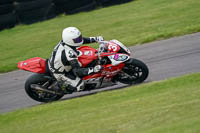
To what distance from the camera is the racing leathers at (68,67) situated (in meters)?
8.08

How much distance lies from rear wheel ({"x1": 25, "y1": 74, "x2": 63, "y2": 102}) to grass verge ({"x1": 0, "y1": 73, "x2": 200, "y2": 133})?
751 mm

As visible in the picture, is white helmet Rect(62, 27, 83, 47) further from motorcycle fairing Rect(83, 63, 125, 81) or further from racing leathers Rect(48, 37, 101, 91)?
motorcycle fairing Rect(83, 63, 125, 81)

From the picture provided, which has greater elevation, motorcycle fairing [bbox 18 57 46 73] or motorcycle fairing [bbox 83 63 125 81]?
motorcycle fairing [bbox 18 57 46 73]

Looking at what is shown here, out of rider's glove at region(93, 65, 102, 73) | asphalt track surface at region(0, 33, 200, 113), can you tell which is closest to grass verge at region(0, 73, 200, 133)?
rider's glove at region(93, 65, 102, 73)

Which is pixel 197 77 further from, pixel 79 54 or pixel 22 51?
pixel 22 51

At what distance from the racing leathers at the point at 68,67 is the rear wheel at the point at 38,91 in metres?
0.34

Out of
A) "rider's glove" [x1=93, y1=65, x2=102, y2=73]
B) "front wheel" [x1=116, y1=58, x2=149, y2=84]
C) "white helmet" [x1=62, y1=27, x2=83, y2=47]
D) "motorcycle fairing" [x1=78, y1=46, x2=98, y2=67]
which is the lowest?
"front wheel" [x1=116, y1=58, x2=149, y2=84]

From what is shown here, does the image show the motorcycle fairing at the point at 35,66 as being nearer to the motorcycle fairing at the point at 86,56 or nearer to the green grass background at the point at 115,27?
the motorcycle fairing at the point at 86,56

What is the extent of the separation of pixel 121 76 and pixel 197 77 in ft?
5.58

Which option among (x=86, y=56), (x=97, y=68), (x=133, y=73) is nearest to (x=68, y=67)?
(x=86, y=56)

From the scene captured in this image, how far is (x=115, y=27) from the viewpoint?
Result: 1530 centimetres

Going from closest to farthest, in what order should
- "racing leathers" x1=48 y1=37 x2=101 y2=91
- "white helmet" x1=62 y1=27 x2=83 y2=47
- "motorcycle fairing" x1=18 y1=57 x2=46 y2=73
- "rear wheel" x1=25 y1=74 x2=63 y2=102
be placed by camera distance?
"white helmet" x1=62 y1=27 x2=83 y2=47 < "racing leathers" x1=48 y1=37 x2=101 y2=91 < "motorcycle fairing" x1=18 y1=57 x2=46 y2=73 < "rear wheel" x1=25 y1=74 x2=63 y2=102

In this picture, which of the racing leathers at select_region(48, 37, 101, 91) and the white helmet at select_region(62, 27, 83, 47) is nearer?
the white helmet at select_region(62, 27, 83, 47)

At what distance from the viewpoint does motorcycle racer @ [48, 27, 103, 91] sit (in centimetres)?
801
